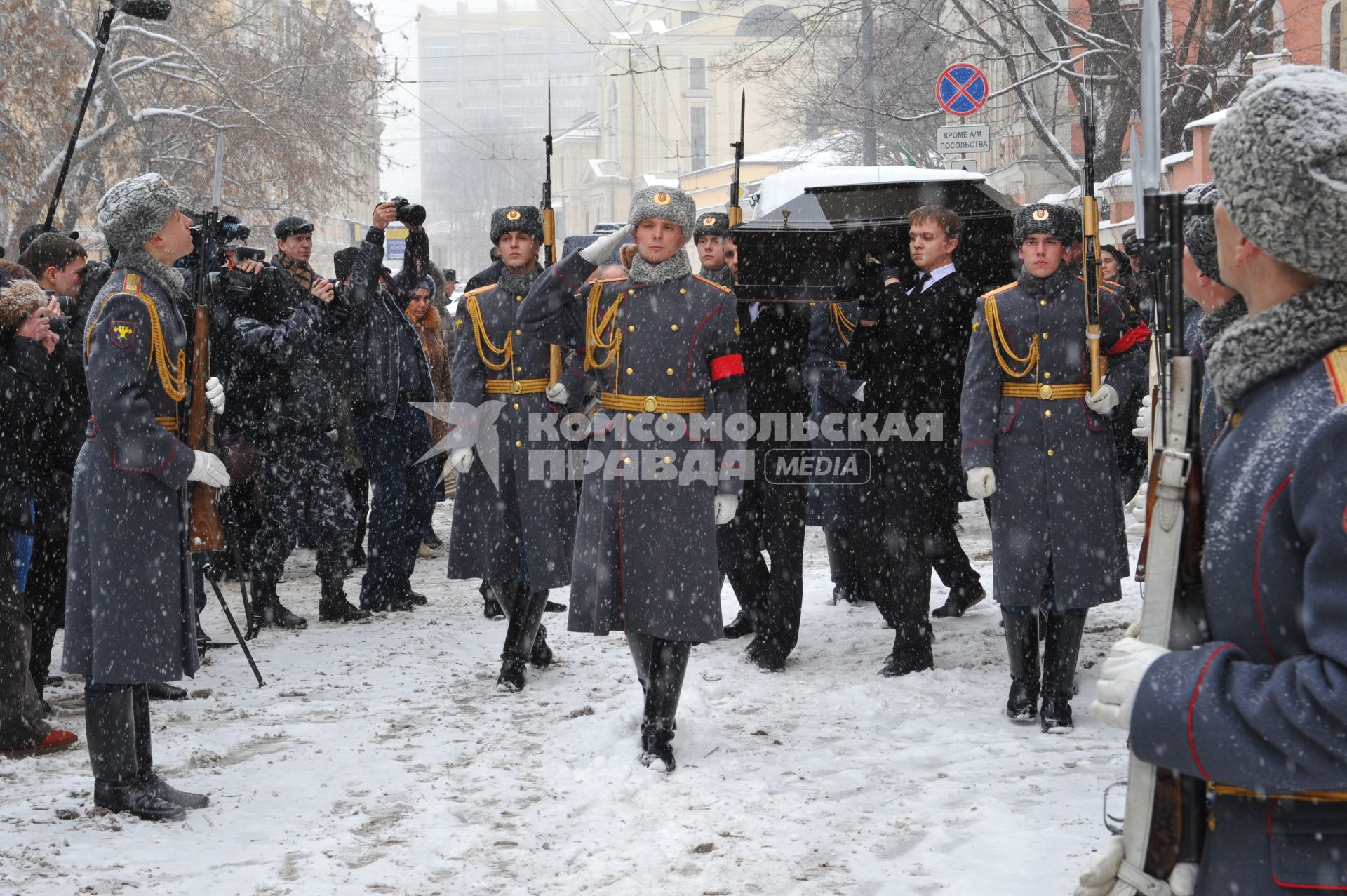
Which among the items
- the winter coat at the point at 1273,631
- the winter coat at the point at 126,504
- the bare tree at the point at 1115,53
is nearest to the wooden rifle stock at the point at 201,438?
the winter coat at the point at 126,504

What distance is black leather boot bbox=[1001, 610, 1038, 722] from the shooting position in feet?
18.5

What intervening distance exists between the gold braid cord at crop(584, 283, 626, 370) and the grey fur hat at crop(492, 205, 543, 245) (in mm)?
1326

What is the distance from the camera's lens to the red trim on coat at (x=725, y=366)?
16.9 ft

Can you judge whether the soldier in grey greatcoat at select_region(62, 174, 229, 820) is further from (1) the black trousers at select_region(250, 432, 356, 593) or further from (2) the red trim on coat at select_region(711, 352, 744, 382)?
(1) the black trousers at select_region(250, 432, 356, 593)

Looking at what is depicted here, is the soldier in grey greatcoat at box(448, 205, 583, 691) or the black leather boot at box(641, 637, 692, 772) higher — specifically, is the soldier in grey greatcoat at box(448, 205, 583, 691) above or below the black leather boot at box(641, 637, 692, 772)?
above

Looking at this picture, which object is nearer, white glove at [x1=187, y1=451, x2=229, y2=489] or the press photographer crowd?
the press photographer crowd

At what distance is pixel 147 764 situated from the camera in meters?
4.62

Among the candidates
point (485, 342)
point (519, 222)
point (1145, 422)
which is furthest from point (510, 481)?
point (1145, 422)

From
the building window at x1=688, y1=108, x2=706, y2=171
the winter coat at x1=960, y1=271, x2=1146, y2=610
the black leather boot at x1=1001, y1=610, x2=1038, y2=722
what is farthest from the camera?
the building window at x1=688, y1=108, x2=706, y2=171

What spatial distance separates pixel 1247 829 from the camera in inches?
71.8

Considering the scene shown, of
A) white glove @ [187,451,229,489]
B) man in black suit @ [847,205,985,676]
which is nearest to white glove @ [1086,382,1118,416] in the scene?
man in black suit @ [847,205,985,676]

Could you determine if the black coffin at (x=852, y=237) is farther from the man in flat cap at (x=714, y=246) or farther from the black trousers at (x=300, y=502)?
the black trousers at (x=300, y=502)

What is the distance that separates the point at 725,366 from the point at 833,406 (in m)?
2.83

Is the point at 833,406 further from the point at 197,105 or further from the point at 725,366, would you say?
the point at 197,105
